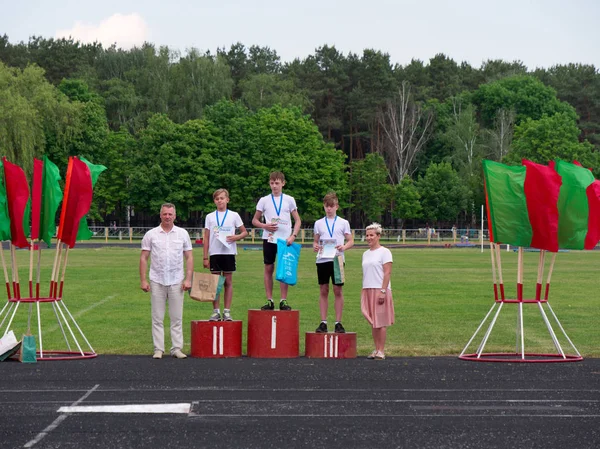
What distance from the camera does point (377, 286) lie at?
15.2 metres

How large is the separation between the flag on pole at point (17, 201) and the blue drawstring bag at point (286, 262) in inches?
133

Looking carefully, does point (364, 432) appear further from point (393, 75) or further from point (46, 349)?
point (393, 75)

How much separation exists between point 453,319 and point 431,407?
1095 cm

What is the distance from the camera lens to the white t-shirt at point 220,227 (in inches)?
624

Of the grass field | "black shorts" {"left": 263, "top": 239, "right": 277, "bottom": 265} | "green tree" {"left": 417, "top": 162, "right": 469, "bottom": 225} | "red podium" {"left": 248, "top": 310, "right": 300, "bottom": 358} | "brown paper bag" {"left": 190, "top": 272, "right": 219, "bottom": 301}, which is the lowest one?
the grass field

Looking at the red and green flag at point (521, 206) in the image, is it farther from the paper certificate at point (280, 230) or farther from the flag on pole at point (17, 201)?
the flag on pole at point (17, 201)

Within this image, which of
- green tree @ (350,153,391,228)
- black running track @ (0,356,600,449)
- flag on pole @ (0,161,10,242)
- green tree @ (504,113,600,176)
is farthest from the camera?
green tree @ (350,153,391,228)

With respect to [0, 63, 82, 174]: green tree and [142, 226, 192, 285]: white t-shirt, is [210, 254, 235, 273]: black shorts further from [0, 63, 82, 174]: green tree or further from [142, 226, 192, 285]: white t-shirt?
[0, 63, 82, 174]: green tree

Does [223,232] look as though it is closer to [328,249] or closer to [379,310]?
[328,249]

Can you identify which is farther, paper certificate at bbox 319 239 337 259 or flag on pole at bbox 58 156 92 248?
paper certificate at bbox 319 239 337 259

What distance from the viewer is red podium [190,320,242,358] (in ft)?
50.9

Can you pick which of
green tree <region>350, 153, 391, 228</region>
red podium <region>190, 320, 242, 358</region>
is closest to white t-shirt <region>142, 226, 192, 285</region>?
red podium <region>190, 320, 242, 358</region>

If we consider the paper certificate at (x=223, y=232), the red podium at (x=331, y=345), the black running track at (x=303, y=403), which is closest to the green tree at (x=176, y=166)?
the paper certificate at (x=223, y=232)

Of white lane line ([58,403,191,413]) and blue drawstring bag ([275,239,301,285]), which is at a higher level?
blue drawstring bag ([275,239,301,285])
